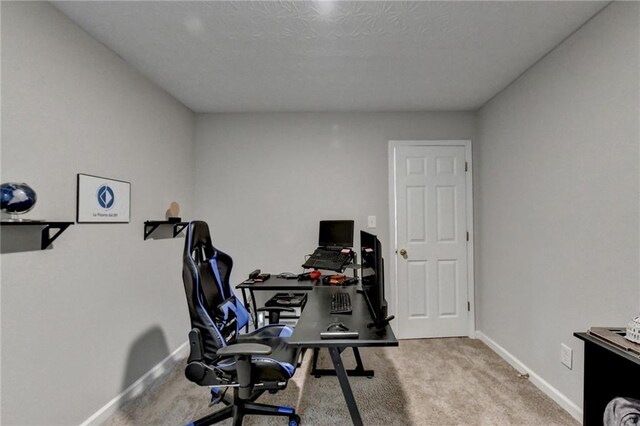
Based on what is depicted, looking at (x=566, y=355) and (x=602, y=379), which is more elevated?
(x=602, y=379)

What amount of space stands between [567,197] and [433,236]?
4.69 ft

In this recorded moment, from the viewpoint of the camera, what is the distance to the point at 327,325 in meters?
1.68

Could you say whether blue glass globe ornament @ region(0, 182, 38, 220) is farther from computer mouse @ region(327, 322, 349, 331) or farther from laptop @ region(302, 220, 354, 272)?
laptop @ region(302, 220, 354, 272)

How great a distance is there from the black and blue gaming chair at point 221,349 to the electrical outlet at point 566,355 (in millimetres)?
1812

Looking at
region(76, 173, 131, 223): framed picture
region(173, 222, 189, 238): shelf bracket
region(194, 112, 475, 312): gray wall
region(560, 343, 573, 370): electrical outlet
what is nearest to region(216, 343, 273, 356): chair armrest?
region(76, 173, 131, 223): framed picture

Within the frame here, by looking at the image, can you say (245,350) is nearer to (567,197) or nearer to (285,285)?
(285,285)

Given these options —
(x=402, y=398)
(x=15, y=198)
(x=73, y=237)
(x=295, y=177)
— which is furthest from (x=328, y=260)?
(x=15, y=198)

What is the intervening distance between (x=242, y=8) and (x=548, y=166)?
7.57ft

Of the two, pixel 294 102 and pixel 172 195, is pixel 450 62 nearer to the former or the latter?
pixel 294 102

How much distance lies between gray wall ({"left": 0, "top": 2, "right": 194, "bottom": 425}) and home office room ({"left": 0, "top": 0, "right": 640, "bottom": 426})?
0.01 meters

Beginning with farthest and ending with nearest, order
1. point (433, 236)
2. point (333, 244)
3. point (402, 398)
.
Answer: point (433, 236) < point (333, 244) < point (402, 398)

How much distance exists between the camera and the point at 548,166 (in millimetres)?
2256

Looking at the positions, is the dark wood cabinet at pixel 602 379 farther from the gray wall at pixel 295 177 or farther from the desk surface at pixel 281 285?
the gray wall at pixel 295 177

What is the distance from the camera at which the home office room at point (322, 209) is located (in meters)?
1.61
